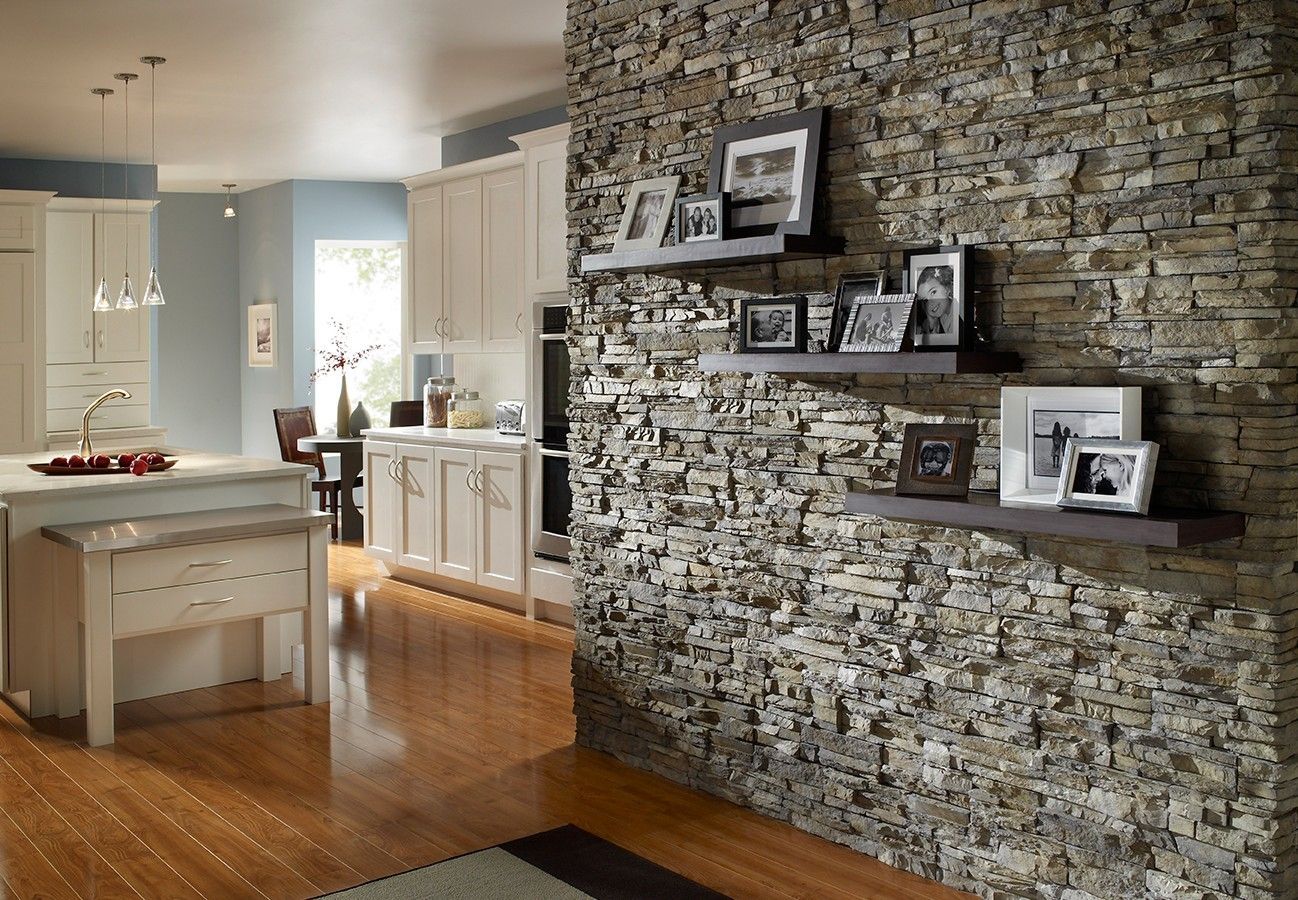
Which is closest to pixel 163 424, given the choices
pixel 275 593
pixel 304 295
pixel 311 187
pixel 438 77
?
pixel 304 295

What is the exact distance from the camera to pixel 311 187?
9.46m

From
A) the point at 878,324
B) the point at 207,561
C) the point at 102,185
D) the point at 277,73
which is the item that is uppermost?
the point at 277,73

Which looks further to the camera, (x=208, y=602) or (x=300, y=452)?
(x=300, y=452)

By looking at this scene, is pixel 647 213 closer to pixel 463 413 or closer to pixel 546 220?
pixel 546 220

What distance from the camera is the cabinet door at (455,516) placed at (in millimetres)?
6242

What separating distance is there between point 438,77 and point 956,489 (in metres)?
4.00

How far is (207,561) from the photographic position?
4312 mm

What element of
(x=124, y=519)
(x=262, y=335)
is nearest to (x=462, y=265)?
(x=124, y=519)

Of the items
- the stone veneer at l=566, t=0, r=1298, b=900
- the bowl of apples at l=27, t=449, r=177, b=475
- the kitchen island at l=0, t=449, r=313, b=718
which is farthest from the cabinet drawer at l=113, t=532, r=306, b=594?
the stone veneer at l=566, t=0, r=1298, b=900

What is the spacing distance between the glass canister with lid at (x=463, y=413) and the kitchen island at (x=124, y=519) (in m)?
1.75

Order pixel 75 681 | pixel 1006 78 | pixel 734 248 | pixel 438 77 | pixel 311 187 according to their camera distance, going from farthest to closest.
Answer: pixel 311 187 → pixel 438 77 → pixel 75 681 → pixel 734 248 → pixel 1006 78

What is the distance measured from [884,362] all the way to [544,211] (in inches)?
130

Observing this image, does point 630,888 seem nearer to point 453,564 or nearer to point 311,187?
point 453,564

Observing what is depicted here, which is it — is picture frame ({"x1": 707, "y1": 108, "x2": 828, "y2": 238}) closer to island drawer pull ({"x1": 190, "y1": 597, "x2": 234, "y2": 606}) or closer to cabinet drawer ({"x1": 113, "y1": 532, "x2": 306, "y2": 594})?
cabinet drawer ({"x1": 113, "y1": 532, "x2": 306, "y2": 594})
